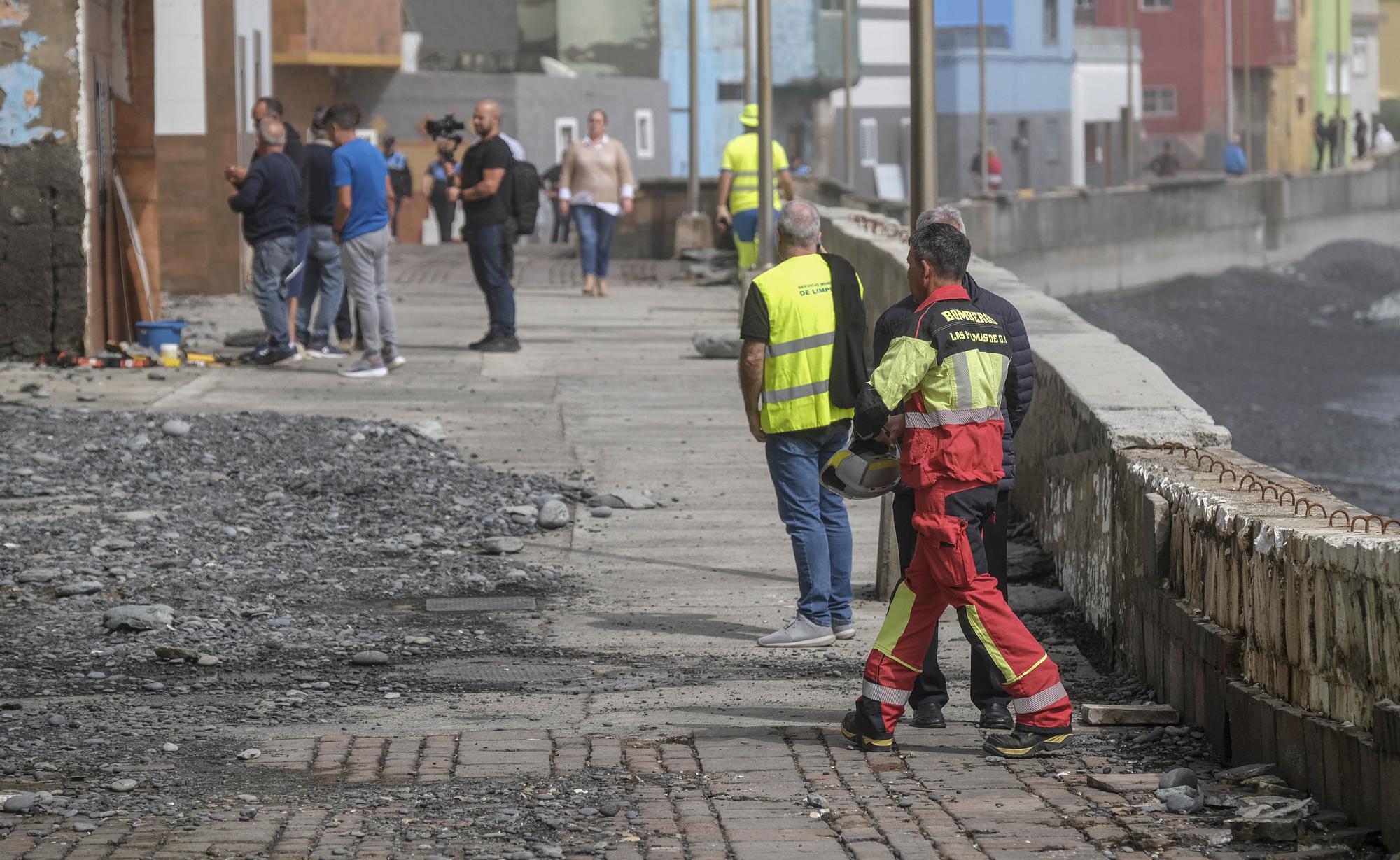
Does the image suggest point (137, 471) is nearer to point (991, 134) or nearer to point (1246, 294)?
point (1246, 294)

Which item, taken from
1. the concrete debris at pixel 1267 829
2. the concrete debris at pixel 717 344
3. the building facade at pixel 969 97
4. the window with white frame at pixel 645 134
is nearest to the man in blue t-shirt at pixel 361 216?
the concrete debris at pixel 717 344

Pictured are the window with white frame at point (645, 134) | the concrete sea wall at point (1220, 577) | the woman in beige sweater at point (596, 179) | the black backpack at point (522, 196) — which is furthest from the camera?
the window with white frame at point (645, 134)

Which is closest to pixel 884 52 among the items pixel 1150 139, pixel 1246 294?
pixel 1150 139

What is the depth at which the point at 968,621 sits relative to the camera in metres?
6.14

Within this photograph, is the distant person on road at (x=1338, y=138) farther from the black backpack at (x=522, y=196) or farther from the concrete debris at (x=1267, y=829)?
the concrete debris at (x=1267, y=829)

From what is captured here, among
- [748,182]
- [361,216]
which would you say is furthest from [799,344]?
[748,182]

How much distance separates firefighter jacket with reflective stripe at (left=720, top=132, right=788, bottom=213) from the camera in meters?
19.4

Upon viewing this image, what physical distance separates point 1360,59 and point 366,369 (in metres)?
82.4

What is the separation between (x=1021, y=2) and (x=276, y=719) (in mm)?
67196

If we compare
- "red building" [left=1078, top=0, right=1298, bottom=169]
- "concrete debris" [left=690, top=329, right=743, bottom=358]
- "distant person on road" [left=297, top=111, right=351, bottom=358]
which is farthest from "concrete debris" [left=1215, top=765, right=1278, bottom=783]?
"red building" [left=1078, top=0, right=1298, bottom=169]

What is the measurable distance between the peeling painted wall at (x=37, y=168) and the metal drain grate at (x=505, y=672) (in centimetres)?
858

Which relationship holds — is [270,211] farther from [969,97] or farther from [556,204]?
[969,97]

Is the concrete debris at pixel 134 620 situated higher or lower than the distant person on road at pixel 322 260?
lower

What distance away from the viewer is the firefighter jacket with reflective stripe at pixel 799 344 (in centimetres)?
786
